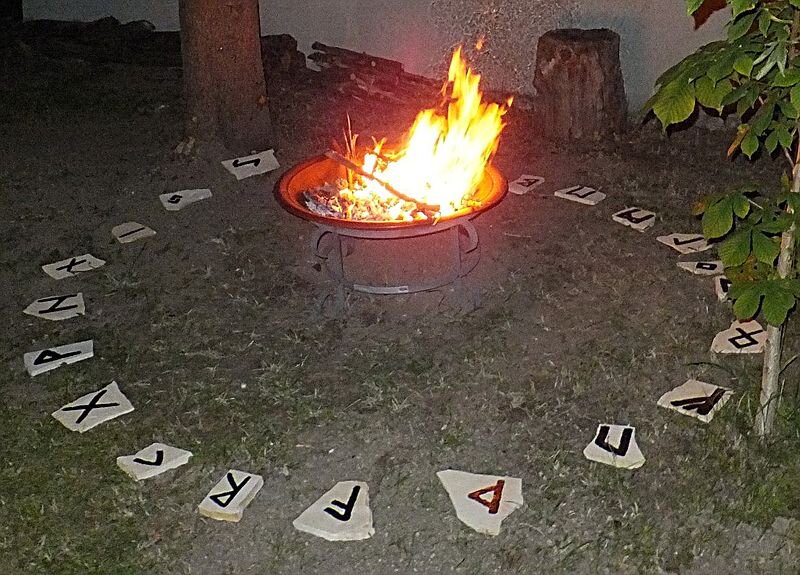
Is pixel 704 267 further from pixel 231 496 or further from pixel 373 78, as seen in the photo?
pixel 373 78

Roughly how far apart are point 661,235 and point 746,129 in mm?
1888

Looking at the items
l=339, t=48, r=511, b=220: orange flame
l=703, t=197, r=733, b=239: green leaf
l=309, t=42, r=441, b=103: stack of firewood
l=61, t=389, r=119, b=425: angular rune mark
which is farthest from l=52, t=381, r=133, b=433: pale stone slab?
l=309, t=42, r=441, b=103: stack of firewood

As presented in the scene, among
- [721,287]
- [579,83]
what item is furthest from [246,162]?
[721,287]

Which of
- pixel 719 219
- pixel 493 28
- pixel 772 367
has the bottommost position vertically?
pixel 772 367

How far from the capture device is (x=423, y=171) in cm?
431

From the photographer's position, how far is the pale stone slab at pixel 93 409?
3475 millimetres

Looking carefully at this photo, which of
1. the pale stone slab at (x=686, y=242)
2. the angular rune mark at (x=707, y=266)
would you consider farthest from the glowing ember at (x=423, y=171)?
the angular rune mark at (x=707, y=266)

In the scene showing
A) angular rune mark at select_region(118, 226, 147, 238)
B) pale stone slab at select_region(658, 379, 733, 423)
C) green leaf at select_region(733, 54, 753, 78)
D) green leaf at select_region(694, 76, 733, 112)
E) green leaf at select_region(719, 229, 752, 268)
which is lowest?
angular rune mark at select_region(118, 226, 147, 238)

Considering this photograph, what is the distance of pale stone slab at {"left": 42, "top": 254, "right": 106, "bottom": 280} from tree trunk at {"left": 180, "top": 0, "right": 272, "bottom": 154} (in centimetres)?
136

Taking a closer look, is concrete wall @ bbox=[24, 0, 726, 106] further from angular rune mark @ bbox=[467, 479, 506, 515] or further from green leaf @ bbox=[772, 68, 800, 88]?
angular rune mark @ bbox=[467, 479, 506, 515]

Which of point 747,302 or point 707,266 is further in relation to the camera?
point 707,266

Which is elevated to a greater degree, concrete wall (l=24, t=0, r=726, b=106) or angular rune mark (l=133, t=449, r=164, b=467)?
concrete wall (l=24, t=0, r=726, b=106)

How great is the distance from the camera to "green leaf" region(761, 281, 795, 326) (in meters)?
2.67

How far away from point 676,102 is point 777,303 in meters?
0.63
